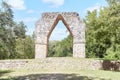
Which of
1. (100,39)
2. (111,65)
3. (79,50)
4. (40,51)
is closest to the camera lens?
(111,65)

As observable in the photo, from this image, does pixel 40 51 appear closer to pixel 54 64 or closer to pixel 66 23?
pixel 54 64

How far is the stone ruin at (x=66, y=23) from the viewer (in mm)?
19875

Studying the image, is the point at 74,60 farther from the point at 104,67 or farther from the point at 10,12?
the point at 10,12

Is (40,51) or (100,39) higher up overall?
(100,39)

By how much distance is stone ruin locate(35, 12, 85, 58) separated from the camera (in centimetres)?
1988

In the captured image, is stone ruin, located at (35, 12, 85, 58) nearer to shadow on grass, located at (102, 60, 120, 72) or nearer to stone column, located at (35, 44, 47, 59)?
stone column, located at (35, 44, 47, 59)

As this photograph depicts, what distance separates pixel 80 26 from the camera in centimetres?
1994

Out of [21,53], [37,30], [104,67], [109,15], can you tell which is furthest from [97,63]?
[21,53]

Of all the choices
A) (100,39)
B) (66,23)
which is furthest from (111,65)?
(100,39)

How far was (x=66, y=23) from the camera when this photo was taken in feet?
66.0

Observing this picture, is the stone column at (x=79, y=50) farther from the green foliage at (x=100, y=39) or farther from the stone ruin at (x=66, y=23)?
the green foliage at (x=100, y=39)

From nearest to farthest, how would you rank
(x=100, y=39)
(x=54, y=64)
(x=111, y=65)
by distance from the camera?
(x=54, y=64) < (x=111, y=65) < (x=100, y=39)

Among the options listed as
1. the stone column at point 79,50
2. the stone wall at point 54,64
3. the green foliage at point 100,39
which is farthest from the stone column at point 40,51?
the green foliage at point 100,39

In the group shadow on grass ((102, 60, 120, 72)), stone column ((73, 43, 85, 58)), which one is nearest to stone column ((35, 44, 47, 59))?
stone column ((73, 43, 85, 58))
